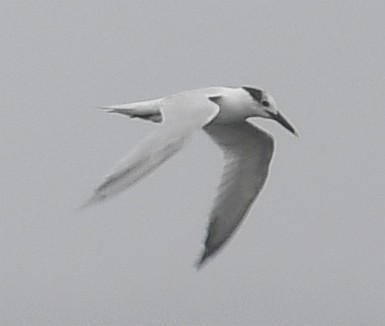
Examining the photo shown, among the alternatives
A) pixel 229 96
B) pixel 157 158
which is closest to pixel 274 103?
pixel 229 96

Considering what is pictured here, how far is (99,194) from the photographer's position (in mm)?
14070

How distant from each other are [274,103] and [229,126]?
106 cm

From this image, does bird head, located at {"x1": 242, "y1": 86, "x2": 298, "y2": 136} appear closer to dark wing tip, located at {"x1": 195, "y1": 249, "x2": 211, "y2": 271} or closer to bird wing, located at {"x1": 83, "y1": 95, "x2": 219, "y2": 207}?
bird wing, located at {"x1": 83, "y1": 95, "x2": 219, "y2": 207}

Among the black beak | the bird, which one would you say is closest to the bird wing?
the bird

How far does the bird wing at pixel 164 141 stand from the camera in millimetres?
14242

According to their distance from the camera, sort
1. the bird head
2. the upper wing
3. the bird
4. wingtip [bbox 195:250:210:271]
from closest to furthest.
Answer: the bird < the bird head < wingtip [bbox 195:250:210:271] < the upper wing

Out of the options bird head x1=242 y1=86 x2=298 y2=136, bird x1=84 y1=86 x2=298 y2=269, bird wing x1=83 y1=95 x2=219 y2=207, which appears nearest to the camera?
bird wing x1=83 y1=95 x2=219 y2=207

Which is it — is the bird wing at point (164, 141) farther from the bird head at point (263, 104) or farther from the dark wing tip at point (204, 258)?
the dark wing tip at point (204, 258)

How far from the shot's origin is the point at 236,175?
2000 centimetres

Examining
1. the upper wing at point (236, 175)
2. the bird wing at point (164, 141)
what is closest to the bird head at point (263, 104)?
the upper wing at point (236, 175)

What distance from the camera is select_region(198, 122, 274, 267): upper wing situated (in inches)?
776

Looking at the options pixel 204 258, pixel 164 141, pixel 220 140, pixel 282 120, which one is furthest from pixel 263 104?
pixel 164 141

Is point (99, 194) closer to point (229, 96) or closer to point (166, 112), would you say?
point (166, 112)

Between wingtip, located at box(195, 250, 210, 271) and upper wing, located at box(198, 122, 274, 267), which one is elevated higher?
upper wing, located at box(198, 122, 274, 267)
